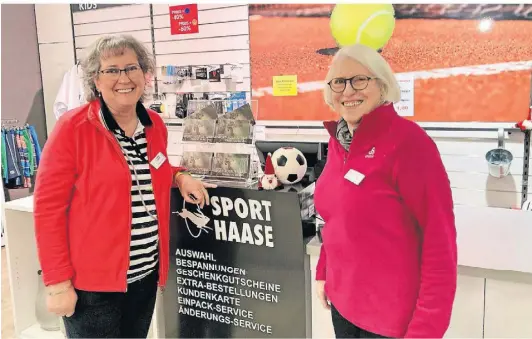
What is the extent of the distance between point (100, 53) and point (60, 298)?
858mm

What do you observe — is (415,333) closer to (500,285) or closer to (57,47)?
(500,285)

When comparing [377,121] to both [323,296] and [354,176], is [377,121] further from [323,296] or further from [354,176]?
[323,296]

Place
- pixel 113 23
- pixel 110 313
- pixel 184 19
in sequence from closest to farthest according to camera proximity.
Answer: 1. pixel 110 313
2. pixel 184 19
3. pixel 113 23

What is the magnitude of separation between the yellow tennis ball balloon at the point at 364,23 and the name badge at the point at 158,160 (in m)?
1.56

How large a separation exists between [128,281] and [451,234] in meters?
1.13

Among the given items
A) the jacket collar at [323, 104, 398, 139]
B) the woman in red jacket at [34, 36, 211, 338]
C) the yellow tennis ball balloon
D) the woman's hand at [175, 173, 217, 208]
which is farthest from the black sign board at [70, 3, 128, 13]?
the jacket collar at [323, 104, 398, 139]

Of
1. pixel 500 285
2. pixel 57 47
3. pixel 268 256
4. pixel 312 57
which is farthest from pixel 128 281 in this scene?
pixel 57 47

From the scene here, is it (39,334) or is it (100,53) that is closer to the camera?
(100,53)

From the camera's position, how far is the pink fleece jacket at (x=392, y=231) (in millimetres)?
1303

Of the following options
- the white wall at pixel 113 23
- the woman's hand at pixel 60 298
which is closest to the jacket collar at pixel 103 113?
the woman's hand at pixel 60 298

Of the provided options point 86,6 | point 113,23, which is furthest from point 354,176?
point 86,6

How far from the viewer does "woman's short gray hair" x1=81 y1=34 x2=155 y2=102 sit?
5.66 feet

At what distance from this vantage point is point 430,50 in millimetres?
3664

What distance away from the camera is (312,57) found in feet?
13.5
